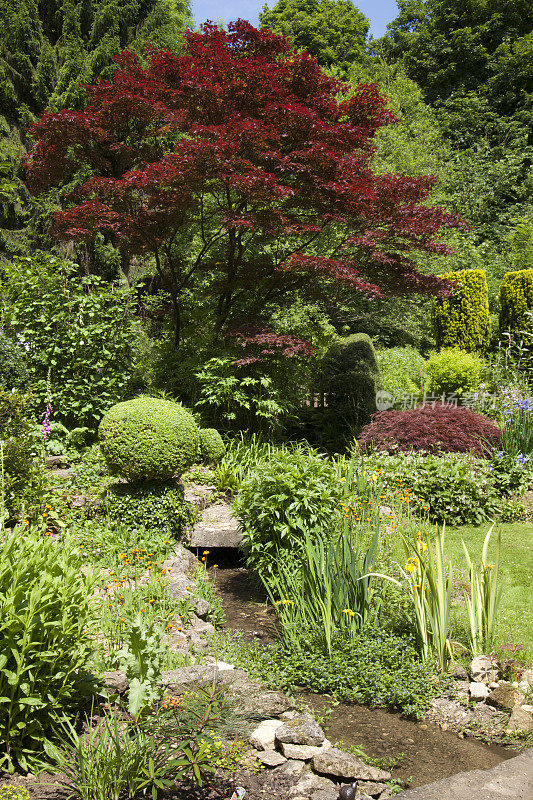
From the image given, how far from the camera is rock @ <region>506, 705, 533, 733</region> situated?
291 cm

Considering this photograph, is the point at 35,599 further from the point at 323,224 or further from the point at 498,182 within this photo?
the point at 498,182

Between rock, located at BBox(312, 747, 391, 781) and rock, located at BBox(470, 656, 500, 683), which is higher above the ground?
rock, located at BBox(470, 656, 500, 683)

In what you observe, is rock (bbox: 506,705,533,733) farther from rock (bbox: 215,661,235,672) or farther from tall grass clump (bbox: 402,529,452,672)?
rock (bbox: 215,661,235,672)

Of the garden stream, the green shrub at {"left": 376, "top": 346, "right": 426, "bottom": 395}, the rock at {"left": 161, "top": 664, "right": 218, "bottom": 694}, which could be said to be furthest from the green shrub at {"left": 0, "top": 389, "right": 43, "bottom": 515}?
the green shrub at {"left": 376, "top": 346, "right": 426, "bottom": 395}

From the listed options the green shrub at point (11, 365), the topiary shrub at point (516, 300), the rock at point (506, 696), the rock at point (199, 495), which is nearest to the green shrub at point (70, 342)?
the green shrub at point (11, 365)

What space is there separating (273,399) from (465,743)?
16.5 ft

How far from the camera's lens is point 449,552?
17.0 feet

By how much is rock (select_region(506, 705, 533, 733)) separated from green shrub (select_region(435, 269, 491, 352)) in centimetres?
942

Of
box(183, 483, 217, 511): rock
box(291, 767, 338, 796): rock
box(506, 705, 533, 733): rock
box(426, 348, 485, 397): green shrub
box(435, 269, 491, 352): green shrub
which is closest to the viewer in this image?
box(291, 767, 338, 796): rock

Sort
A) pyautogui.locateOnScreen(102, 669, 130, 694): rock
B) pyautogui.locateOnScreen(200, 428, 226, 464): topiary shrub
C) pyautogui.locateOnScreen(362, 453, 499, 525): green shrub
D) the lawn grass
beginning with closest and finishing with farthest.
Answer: pyautogui.locateOnScreen(102, 669, 130, 694): rock → the lawn grass → pyautogui.locateOnScreen(362, 453, 499, 525): green shrub → pyautogui.locateOnScreen(200, 428, 226, 464): topiary shrub

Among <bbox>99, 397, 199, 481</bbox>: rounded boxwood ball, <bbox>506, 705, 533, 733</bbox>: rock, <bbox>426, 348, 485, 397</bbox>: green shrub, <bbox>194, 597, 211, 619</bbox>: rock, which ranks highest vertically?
<bbox>426, 348, 485, 397</bbox>: green shrub

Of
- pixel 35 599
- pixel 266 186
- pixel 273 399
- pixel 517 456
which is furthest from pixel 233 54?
pixel 35 599

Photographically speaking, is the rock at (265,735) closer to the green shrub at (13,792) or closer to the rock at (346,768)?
the rock at (346,768)

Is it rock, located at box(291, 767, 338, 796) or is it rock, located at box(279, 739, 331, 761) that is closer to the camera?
rock, located at box(291, 767, 338, 796)
